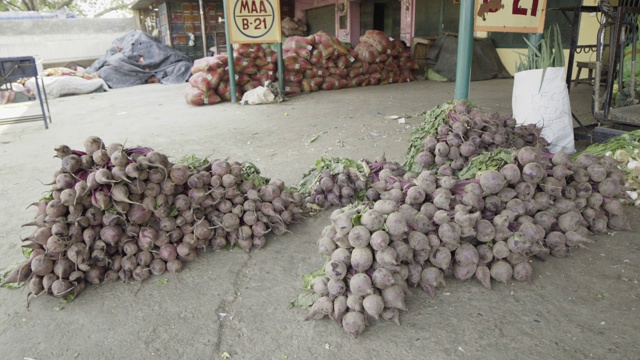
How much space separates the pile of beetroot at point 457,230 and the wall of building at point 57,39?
1774 cm

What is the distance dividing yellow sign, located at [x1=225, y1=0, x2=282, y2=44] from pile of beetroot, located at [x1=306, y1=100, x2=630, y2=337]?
6.29 meters

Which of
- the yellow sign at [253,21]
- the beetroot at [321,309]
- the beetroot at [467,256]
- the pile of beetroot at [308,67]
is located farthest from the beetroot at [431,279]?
the pile of beetroot at [308,67]

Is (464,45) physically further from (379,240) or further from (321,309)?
(321,309)

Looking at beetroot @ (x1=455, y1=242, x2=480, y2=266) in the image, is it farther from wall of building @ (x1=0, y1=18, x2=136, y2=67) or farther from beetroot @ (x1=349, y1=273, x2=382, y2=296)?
wall of building @ (x1=0, y1=18, x2=136, y2=67)

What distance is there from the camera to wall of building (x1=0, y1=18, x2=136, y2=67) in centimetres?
1577

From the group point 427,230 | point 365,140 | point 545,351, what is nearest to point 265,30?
point 365,140

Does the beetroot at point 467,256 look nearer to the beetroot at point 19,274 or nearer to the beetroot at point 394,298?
the beetroot at point 394,298

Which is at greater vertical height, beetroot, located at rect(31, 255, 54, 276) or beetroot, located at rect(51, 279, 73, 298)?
beetroot, located at rect(31, 255, 54, 276)

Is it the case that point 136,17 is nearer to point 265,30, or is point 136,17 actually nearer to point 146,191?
point 265,30

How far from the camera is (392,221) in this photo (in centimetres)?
209

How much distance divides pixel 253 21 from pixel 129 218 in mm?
6552

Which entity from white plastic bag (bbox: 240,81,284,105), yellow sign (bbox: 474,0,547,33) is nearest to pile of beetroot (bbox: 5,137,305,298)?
yellow sign (bbox: 474,0,547,33)

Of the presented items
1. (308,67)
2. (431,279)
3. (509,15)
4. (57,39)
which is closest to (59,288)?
(431,279)

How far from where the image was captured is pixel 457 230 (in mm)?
2211
